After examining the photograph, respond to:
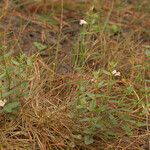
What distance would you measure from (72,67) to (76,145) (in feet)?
2.11

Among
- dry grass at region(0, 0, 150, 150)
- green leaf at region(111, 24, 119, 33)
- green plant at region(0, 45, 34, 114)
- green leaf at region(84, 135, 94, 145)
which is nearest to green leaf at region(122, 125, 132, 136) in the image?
dry grass at region(0, 0, 150, 150)

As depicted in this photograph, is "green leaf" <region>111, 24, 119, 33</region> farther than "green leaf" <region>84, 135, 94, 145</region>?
Yes

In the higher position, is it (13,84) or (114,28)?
(13,84)

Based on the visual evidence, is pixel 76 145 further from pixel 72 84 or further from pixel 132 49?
pixel 132 49

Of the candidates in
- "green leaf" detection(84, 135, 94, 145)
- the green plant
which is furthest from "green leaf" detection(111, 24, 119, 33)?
"green leaf" detection(84, 135, 94, 145)

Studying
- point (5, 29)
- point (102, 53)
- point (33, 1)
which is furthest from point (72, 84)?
point (33, 1)

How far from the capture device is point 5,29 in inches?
110

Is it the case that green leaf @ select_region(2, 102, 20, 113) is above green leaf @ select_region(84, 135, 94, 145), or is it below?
above

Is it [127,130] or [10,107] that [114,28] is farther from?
[10,107]

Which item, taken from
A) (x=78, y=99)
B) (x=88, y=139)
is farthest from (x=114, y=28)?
(x=88, y=139)

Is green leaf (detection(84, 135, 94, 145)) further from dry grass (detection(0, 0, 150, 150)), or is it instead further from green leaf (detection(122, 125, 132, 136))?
green leaf (detection(122, 125, 132, 136))

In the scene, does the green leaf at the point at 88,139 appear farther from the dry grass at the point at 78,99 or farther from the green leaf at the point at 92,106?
the green leaf at the point at 92,106

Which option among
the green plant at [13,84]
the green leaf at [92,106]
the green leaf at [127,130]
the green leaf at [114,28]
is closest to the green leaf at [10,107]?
the green plant at [13,84]

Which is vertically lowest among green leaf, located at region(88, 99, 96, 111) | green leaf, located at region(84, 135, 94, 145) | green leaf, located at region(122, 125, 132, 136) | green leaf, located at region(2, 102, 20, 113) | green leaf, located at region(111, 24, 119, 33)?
green leaf, located at region(84, 135, 94, 145)
